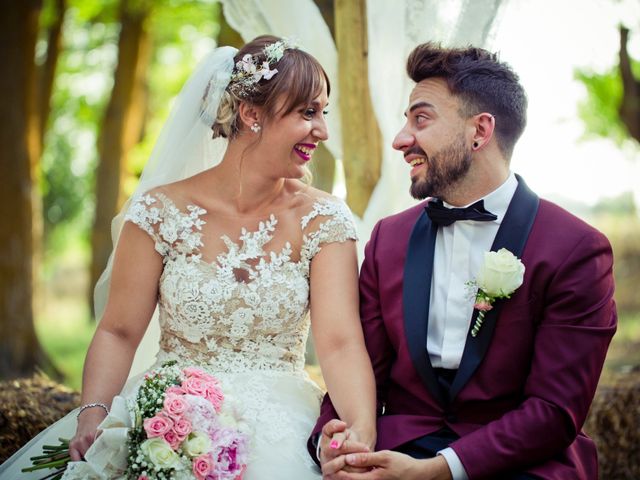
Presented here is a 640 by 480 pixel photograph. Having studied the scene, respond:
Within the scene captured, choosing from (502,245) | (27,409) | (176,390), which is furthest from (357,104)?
(27,409)

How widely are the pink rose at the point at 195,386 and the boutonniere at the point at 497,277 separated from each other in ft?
3.45

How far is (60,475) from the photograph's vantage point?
3098 millimetres

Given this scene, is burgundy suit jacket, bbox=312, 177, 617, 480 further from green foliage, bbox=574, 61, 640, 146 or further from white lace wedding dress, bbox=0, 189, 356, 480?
green foliage, bbox=574, 61, 640, 146

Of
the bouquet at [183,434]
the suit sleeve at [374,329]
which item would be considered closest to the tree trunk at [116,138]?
the suit sleeve at [374,329]

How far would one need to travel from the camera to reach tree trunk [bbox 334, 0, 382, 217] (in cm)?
445

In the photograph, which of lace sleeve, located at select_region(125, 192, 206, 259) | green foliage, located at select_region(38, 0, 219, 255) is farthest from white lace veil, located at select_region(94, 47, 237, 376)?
green foliage, located at select_region(38, 0, 219, 255)

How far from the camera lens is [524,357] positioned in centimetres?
293

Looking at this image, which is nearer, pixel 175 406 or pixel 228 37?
pixel 175 406

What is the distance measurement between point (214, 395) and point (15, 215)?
669 cm

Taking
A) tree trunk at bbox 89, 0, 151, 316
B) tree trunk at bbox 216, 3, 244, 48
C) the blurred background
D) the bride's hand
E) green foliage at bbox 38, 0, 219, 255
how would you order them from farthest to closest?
green foliage at bbox 38, 0, 219, 255 → tree trunk at bbox 89, 0, 151, 316 → tree trunk at bbox 216, 3, 244, 48 → the blurred background → the bride's hand

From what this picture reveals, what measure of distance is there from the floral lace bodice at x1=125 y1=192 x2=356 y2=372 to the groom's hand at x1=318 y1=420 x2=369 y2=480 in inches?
25.2

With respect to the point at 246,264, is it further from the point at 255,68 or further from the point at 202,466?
the point at 202,466

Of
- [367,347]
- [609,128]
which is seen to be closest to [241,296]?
[367,347]

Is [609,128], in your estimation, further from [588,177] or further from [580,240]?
[580,240]
